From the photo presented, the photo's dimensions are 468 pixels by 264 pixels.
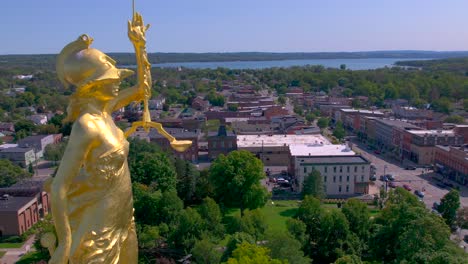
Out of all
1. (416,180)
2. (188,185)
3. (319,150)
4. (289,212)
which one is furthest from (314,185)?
(416,180)

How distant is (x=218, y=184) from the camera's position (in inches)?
1454

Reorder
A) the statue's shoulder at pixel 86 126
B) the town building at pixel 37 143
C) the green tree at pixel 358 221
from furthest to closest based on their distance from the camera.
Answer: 1. the town building at pixel 37 143
2. the green tree at pixel 358 221
3. the statue's shoulder at pixel 86 126

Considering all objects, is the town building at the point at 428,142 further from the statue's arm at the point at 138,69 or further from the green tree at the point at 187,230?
the statue's arm at the point at 138,69

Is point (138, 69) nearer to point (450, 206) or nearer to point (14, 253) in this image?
point (14, 253)

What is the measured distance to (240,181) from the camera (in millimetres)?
35594

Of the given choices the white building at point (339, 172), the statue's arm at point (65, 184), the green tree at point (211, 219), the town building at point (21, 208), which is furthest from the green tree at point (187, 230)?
the statue's arm at point (65, 184)

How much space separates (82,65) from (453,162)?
1963 inches

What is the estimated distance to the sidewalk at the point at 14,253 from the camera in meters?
29.8

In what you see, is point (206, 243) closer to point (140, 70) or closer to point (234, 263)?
point (234, 263)

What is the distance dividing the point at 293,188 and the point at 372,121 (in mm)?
29068

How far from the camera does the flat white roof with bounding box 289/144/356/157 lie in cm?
4741

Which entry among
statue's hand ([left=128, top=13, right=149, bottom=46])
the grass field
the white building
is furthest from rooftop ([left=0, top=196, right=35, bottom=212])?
statue's hand ([left=128, top=13, right=149, bottom=46])

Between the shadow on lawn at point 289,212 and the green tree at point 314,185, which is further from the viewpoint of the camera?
the green tree at point 314,185

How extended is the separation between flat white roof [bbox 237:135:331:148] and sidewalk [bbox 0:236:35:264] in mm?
29253
